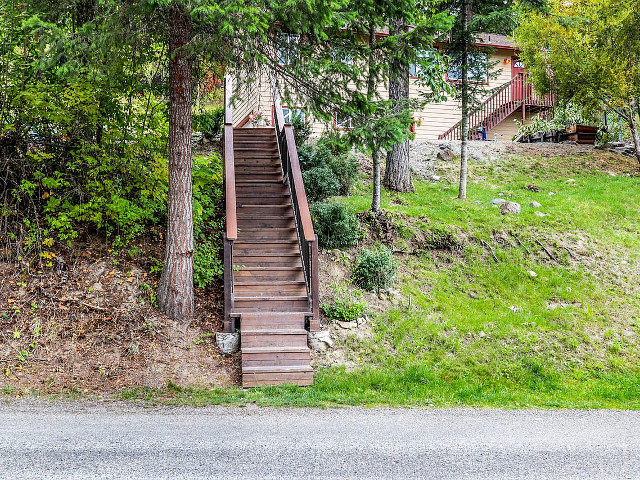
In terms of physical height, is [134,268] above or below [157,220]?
below

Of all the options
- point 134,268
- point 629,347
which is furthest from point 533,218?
point 134,268

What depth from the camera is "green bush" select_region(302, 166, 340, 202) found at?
11008 millimetres

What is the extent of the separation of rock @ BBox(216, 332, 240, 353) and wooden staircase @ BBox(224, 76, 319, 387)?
144mm

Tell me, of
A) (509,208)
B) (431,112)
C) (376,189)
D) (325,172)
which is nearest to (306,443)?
(376,189)

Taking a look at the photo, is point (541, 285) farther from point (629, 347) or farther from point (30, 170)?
point (30, 170)

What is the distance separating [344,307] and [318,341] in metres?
0.84

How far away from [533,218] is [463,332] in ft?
14.1

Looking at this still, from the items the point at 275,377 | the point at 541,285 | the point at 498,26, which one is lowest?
the point at 275,377

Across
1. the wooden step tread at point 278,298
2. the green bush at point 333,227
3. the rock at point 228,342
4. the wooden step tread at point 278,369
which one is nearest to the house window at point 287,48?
the green bush at point 333,227

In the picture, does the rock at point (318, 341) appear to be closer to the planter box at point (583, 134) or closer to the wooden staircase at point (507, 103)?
the wooden staircase at point (507, 103)

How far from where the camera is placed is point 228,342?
7.70 m

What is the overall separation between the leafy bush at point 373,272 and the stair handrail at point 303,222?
3.64ft

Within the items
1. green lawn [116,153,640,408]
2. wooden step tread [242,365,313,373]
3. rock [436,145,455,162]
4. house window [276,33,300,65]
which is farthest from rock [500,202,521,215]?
wooden step tread [242,365,313,373]

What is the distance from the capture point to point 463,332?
8531mm
